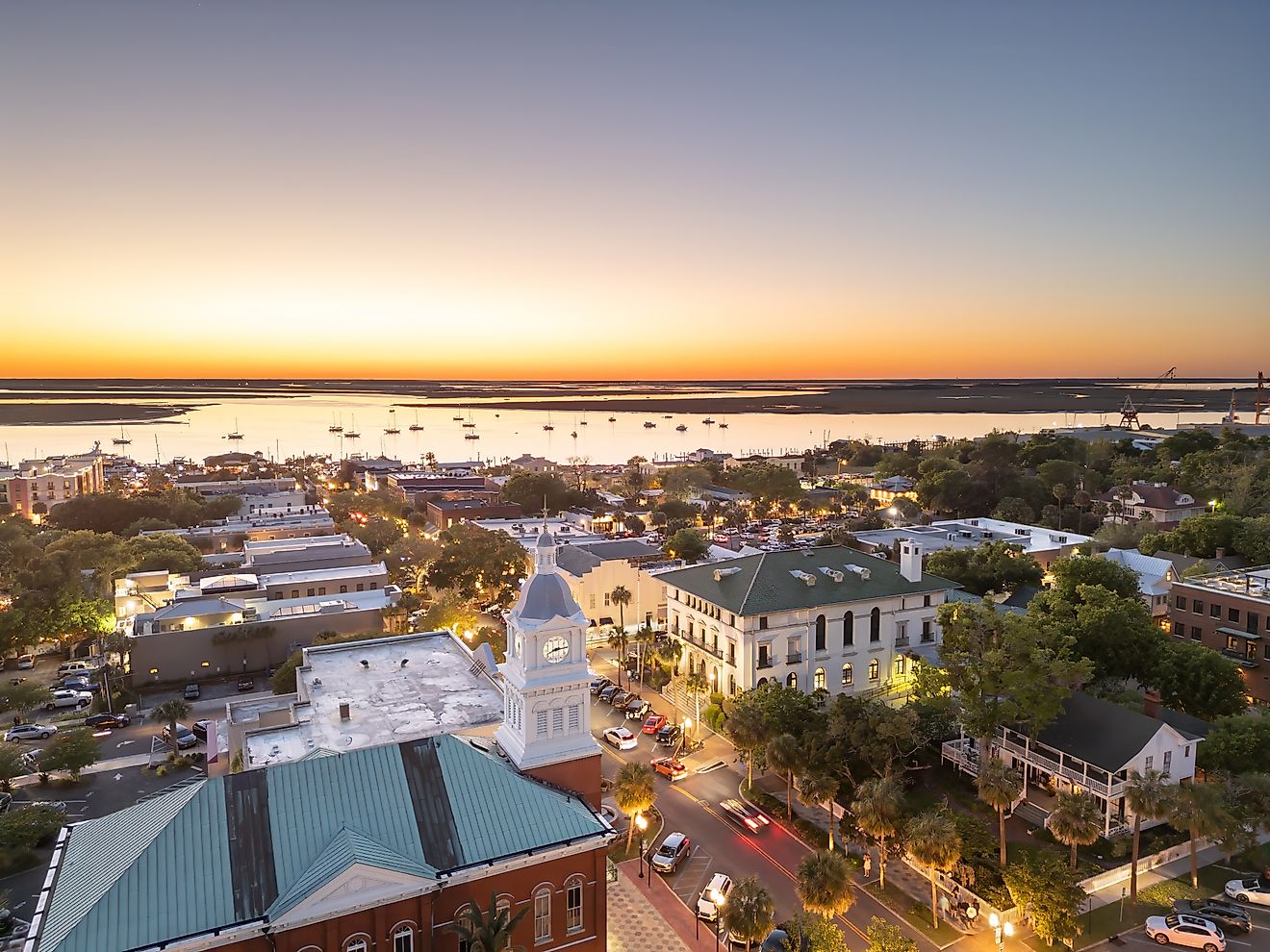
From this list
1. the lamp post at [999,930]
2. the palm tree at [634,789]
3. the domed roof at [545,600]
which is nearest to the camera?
the lamp post at [999,930]

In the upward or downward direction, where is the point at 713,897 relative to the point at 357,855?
downward

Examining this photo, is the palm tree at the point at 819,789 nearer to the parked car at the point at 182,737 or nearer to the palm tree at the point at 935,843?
the palm tree at the point at 935,843

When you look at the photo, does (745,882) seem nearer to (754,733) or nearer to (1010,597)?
(754,733)

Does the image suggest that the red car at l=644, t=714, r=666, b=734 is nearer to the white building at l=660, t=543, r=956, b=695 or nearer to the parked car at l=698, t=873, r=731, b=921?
the white building at l=660, t=543, r=956, b=695

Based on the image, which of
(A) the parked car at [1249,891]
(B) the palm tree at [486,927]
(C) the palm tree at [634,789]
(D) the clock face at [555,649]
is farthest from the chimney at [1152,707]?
(B) the palm tree at [486,927]

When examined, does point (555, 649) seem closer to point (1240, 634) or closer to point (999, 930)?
point (999, 930)

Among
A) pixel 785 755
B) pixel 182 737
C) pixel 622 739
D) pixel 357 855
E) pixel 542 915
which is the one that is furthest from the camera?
pixel 182 737

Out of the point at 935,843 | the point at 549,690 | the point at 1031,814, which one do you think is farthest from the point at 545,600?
the point at 1031,814
